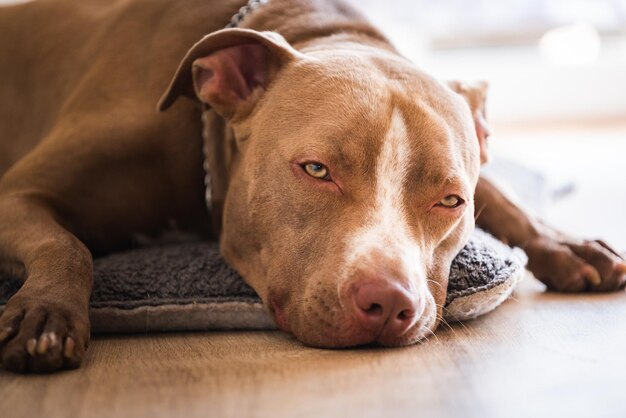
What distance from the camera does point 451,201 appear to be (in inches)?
93.0

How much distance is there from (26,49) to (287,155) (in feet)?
5.10

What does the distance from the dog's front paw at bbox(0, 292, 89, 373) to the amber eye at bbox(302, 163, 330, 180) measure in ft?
2.09

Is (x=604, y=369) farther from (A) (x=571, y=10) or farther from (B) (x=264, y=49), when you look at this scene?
(A) (x=571, y=10)

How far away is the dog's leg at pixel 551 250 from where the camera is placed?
Answer: 2.83 metres

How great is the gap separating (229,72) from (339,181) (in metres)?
0.56

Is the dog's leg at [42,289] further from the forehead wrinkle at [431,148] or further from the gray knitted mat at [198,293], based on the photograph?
the forehead wrinkle at [431,148]

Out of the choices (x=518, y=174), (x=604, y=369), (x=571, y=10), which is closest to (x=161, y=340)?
(x=604, y=369)

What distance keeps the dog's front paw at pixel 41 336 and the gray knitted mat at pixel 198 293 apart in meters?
0.28

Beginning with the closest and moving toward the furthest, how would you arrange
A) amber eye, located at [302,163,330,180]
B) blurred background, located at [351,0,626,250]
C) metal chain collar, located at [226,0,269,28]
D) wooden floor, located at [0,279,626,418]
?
1. wooden floor, located at [0,279,626,418]
2. amber eye, located at [302,163,330,180]
3. metal chain collar, located at [226,0,269,28]
4. blurred background, located at [351,0,626,250]

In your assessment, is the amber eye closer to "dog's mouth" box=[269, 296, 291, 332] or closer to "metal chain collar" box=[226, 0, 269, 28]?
"dog's mouth" box=[269, 296, 291, 332]

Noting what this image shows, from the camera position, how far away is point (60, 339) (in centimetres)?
199

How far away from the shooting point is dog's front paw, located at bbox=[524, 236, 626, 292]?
282cm

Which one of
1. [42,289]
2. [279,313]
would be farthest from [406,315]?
[42,289]

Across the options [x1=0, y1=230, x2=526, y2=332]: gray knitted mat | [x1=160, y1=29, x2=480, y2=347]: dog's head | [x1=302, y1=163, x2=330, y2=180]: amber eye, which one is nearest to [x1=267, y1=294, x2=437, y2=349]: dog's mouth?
[x1=160, y1=29, x2=480, y2=347]: dog's head
